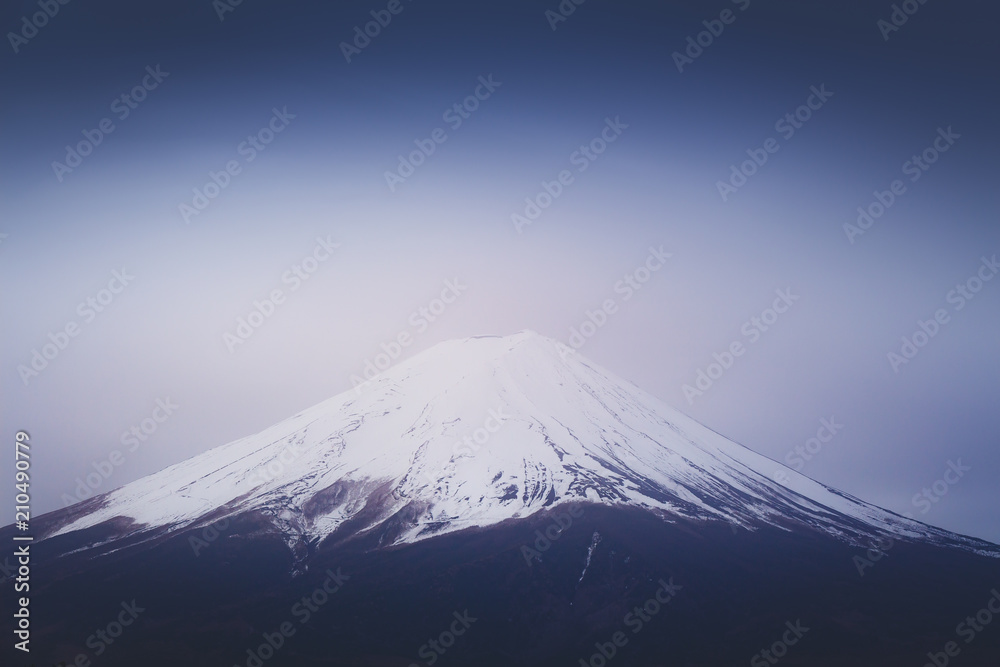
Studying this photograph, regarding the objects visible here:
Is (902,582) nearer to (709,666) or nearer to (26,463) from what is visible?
(709,666)

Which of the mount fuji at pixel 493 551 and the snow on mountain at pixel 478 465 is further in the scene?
the snow on mountain at pixel 478 465

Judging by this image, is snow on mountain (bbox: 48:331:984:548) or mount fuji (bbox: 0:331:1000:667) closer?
mount fuji (bbox: 0:331:1000:667)

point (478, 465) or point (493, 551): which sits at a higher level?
point (478, 465)

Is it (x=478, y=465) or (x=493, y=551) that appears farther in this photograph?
(x=478, y=465)
